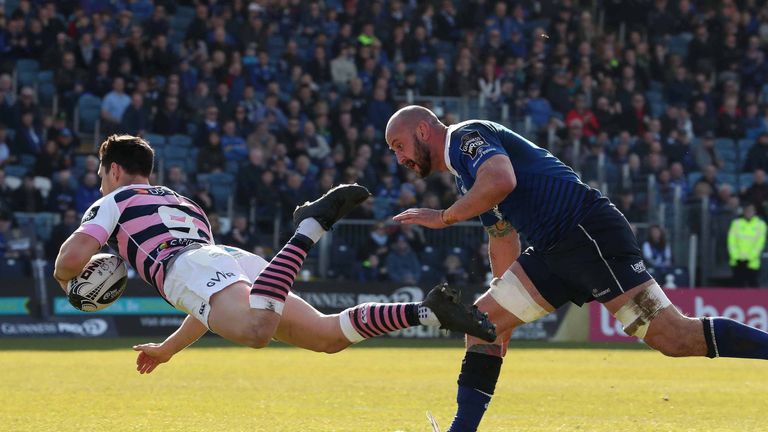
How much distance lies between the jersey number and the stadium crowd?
43.4 ft

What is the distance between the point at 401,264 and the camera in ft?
74.4

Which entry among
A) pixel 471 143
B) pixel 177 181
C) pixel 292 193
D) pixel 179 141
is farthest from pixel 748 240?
pixel 471 143

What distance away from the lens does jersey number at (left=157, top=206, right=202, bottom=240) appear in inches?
327

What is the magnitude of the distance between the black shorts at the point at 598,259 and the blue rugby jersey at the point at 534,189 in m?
0.07

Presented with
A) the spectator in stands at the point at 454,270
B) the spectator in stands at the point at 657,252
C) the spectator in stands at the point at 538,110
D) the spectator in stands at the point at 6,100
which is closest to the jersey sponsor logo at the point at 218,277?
the spectator in stands at the point at 454,270

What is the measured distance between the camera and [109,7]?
1035 inches

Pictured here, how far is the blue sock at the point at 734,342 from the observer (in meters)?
7.68

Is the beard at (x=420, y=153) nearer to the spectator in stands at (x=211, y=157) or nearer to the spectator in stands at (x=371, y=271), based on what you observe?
the spectator in stands at (x=371, y=271)

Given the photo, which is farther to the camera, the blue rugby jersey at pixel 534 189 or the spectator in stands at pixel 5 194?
the spectator in stands at pixel 5 194

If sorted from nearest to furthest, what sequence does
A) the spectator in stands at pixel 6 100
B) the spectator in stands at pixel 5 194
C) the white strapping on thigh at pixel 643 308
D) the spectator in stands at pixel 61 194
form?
the white strapping on thigh at pixel 643 308 < the spectator in stands at pixel 5 194 < the spectator in stands at pixel 61 194 < the spectator in stands at pixel 6 100

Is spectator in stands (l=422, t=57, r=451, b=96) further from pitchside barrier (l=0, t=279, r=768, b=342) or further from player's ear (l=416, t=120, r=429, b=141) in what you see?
player's ear (l=416, t=120, r=429, b=141)

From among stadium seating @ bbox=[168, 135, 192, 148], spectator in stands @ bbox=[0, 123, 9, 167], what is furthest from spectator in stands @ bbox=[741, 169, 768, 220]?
spectator in stands @ bbox=[0, 123, 9, 167]

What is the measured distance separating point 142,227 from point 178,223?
26cm

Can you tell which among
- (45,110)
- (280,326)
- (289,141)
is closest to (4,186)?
(45,110)
